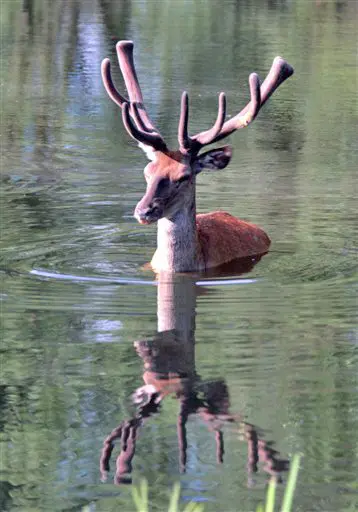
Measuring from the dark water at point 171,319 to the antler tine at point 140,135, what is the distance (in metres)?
0.91

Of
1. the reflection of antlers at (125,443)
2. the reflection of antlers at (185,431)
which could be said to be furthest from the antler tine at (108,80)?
the reflection of antlers at (125,443)

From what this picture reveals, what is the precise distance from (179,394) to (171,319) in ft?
6.05

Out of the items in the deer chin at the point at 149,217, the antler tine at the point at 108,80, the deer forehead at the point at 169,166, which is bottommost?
the deer chin at the point at 149,217

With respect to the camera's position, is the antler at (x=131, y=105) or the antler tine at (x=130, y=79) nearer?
the antler at (x=131, y=105)

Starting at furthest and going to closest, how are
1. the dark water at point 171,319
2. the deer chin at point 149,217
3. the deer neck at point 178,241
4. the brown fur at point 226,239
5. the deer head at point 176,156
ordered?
the brown fur at point 226,239
the deer neck at point 178,241
the deer head at point 176,156
the deer chin at point 149,217
the dark water at point 171,319

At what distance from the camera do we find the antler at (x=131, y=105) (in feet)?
33.2

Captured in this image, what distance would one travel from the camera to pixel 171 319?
9.13 metres

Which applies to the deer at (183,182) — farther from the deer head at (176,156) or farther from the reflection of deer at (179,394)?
the reflection of deer at (179,394)

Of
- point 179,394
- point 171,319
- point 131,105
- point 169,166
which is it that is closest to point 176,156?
point 169,166

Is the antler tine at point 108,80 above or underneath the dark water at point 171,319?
above

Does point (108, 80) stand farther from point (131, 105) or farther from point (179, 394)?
point (179, 394)

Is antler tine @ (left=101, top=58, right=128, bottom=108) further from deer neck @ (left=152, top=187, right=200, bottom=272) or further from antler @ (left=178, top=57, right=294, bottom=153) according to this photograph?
deer neck @ (left=152, top=187, right=200, bottom=272)

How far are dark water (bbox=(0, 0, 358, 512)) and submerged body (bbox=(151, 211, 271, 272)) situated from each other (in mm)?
186

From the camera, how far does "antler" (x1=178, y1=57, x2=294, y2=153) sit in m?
10.2
